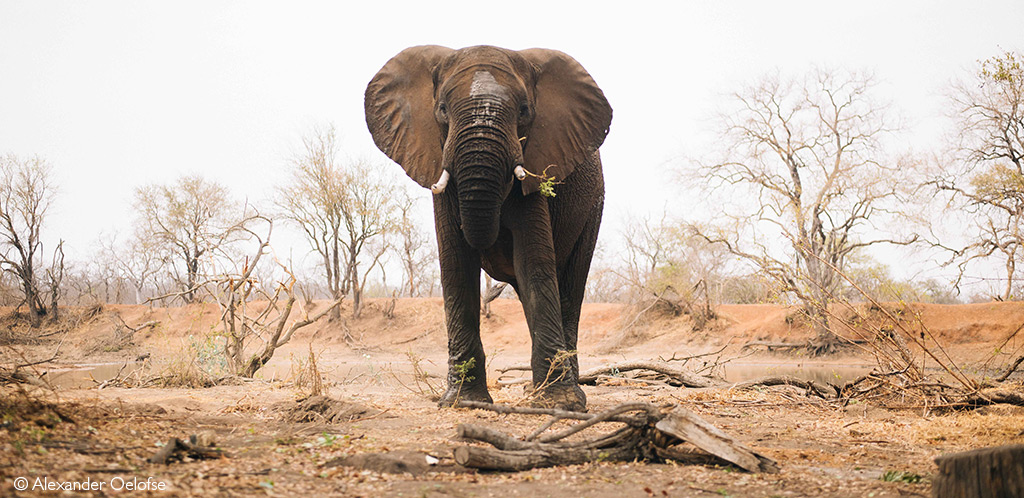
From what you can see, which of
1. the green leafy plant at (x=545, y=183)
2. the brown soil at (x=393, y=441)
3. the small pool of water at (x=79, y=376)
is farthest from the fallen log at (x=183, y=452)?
the small pool of water at (x=79, y=376)

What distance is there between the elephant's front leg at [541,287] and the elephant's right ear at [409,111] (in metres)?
0.96

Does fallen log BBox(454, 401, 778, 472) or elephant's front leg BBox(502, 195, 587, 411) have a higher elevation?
elephant's front leg BBox(502, 195, 587, 411)

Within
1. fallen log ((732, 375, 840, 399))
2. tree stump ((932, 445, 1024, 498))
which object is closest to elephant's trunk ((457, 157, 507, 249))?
tree stump ((932, 445, 1024, 498))

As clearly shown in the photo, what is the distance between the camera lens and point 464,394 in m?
7.15

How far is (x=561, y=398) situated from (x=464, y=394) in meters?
1.03

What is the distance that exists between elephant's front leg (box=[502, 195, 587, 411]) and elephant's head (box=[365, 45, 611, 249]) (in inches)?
11.7

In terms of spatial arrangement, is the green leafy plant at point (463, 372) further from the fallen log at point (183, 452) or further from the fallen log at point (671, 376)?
the fallen log at point (671, 376)

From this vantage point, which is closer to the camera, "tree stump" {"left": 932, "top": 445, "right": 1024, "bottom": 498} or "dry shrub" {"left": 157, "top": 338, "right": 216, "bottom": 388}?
"tree stump" {"left": 932, "top": 445, "right": 1024, "bottom": 498}

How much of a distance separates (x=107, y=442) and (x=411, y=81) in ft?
15.1

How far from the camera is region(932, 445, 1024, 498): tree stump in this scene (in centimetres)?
297

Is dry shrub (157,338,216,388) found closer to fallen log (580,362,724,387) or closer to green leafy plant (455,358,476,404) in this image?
green leafy plant (455,358,476,404)

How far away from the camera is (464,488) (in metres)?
3.75

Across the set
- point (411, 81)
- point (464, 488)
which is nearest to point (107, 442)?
point (464, 488)
